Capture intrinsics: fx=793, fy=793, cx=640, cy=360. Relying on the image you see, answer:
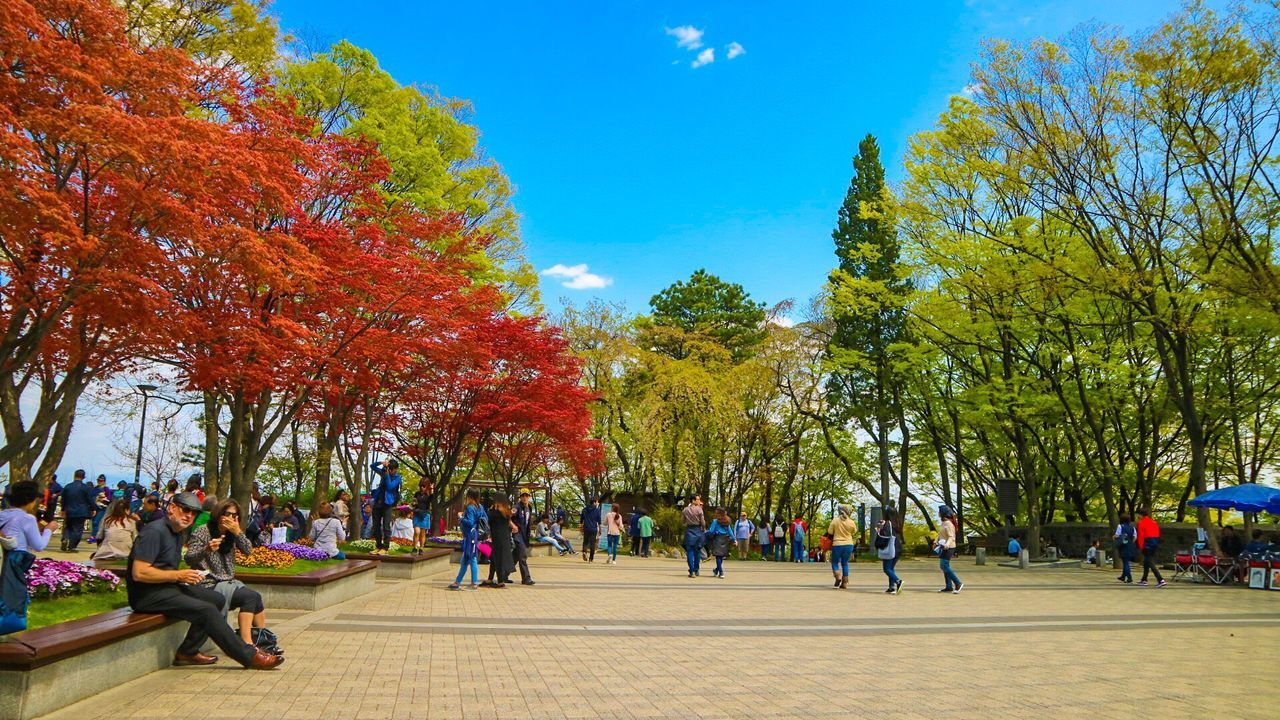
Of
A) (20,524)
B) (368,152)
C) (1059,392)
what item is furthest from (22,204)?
(1059,392)

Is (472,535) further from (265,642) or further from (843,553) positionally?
(265,642)

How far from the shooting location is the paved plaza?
5.35m

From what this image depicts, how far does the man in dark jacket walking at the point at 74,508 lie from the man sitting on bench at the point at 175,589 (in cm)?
1203

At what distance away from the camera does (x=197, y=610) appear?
6051 millimetres

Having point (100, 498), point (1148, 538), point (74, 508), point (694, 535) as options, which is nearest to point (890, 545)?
point (694, 535)

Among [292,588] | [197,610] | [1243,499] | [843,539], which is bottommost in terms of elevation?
[292,588]

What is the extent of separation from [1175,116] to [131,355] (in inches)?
836

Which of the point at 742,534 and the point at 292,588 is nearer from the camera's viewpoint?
the point at 292,588

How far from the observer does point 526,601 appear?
39.0 ft

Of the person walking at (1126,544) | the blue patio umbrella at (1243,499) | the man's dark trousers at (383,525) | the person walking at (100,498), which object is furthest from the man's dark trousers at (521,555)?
the blue patio umbrella at (1243,499)

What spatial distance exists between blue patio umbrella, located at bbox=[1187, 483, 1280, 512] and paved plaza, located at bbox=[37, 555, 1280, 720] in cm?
653

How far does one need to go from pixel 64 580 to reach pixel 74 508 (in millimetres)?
10838

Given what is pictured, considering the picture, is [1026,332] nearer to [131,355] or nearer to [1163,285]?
[1163,285]

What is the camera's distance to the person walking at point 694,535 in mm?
18281
